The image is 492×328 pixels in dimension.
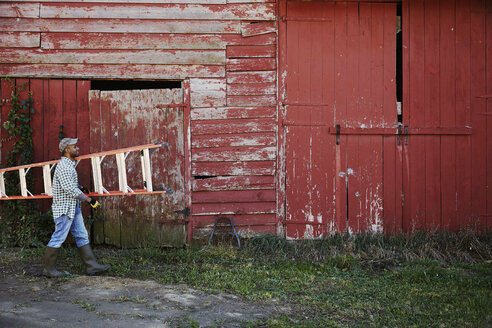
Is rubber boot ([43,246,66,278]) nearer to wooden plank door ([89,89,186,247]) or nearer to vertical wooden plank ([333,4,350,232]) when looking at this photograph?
wooden plank door ([89,89,186,247])

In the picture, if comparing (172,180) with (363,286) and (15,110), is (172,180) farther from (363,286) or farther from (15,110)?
(363,286)

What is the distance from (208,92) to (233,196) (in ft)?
5.28

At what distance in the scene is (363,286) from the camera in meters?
5.03

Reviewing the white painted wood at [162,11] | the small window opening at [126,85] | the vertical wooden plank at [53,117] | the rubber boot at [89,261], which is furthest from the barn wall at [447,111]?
the vertical wooden plank at [53,117]

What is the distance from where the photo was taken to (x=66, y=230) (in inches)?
209

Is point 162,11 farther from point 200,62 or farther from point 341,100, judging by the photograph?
point 341,100

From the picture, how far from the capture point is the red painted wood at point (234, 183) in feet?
22.4

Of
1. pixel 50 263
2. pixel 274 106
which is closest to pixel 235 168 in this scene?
pixel 274 106

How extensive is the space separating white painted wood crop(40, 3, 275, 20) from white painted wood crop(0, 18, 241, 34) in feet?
0.23

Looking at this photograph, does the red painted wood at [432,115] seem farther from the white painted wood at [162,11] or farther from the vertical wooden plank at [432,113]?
the white painted wood at [162,11]

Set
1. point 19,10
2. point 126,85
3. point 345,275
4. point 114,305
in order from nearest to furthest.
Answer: point 114,305 → point 345,275 → point 19,10 → point 126,85

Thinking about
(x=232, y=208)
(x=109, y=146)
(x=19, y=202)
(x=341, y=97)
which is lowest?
(x=232, y=208)

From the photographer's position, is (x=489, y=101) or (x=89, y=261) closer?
(x=89, y=261)

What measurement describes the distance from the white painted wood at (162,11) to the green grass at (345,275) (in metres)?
3.39
